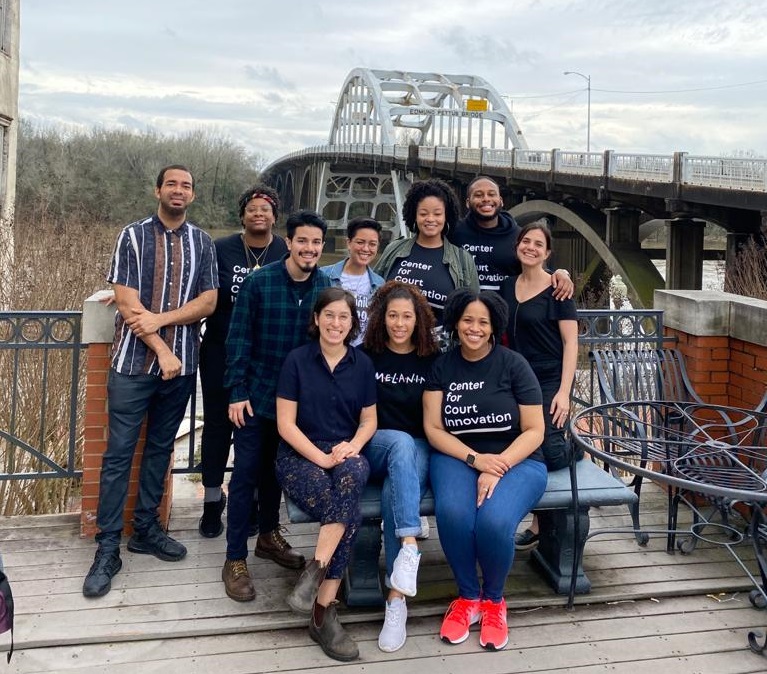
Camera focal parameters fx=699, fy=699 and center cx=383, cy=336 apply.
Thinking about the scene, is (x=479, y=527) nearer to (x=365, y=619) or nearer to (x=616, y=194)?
(x=365, y=619)

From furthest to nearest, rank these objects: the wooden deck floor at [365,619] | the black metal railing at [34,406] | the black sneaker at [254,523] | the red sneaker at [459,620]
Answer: the black metal railing at [34,406] → the black sneaker at [254,523] → the red sneaker at [459,620] → the wooden deck floor at [365,619]

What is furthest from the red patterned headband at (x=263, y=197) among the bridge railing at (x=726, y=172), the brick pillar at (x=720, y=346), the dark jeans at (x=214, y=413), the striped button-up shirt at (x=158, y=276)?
the bridge railing at (x=726, y=172)

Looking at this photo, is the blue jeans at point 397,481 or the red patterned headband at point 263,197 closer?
the blue jeans at point 397,481

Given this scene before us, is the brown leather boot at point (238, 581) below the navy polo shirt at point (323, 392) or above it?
below

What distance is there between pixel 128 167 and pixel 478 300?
56.4 metres

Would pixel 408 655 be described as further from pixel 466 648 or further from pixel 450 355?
pixel 450 355

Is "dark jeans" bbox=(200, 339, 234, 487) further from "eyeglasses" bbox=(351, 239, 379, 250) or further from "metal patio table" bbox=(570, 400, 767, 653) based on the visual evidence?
"metal patio table" bbox=(570, 400, 767, 653)

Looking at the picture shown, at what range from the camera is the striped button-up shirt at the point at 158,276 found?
3.15 meters

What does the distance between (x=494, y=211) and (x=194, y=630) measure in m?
2.46

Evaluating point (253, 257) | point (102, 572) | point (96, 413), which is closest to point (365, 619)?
point (102, 572)

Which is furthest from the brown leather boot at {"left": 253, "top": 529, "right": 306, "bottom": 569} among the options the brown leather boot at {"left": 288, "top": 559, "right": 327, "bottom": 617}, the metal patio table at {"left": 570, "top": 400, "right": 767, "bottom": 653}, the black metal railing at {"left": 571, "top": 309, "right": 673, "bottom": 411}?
the black metal railing at {"left": 571, "top": 309, "right": 673, "bottom": 411}

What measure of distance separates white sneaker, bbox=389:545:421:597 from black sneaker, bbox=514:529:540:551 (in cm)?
99

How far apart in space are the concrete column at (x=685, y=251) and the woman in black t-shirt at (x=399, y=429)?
50.8ft

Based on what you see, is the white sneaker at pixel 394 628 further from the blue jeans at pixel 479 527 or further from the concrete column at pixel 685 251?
the concrete column at pixel 685 251
